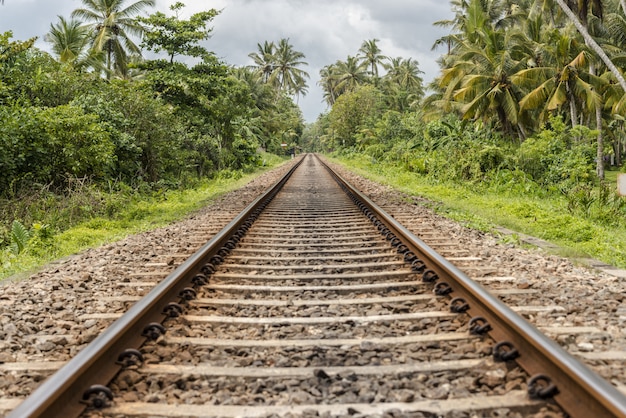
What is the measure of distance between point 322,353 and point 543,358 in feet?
3.72

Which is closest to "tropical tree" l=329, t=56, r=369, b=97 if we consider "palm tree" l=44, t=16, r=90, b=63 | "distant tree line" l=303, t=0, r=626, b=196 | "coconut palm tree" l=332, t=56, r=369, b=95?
"coconut palm tree" l=332, t=56, r=369, b=95

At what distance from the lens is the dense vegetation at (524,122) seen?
967cm

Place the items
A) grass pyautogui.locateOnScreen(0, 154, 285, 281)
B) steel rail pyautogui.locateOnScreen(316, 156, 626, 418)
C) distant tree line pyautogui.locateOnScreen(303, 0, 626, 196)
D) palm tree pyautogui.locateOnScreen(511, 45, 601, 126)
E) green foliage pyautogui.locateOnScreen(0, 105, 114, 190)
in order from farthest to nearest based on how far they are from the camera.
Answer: palm tree pyautogui.locateOnScreen(511, 45, 601, 126)
distant tree line pyautogui.locateOnScreen(303, 0, 626, 196)
green foliage pyautogui.locateOnScreen(0, 105, 114, 190)
grass pyautogui.locateOnScreen(0, 154, 285, 281)
steel rail pyautogui.locateOnScreen(316, 156, 626, 418)

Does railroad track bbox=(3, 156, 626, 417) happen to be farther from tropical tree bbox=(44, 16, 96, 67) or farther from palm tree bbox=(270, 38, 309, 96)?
palm tree bbox=(270, 38, 309, 96)

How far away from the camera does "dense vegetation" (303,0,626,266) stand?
9672 mm

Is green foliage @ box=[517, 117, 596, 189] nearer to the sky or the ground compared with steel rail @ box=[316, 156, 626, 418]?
nearer to the sky

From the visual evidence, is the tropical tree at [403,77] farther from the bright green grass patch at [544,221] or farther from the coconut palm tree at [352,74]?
the bright green grass patch at [544,221]

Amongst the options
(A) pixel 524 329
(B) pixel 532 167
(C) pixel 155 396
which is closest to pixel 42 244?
(C) pixel 155 396

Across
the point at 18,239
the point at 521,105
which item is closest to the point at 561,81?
the point at 521,105

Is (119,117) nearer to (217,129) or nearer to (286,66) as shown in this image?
(217,129)

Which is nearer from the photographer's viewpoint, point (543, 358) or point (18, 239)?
point (543, 358)

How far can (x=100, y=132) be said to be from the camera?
33.0ft

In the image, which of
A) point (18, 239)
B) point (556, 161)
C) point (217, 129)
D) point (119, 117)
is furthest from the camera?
point (217, 129)

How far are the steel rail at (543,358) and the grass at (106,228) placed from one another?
4319 mm
